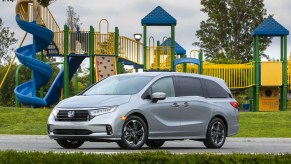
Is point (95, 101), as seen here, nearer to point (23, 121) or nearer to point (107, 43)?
point (23, 121)

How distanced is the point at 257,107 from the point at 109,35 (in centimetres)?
945

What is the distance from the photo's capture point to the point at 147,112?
16.5m

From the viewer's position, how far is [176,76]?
58.5 ft

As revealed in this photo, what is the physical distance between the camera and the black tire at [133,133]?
52.5 ft

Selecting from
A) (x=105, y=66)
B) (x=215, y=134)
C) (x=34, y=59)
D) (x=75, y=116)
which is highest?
(x=34, y=59)

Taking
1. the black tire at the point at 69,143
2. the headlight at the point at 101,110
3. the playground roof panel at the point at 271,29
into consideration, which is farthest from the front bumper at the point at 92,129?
the playground roof panel at the point at 271,29

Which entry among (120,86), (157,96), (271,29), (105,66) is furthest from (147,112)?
(271,29)

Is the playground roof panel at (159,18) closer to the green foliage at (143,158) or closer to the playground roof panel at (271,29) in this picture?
the playground roof panel at (271,29)

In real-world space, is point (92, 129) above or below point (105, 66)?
below

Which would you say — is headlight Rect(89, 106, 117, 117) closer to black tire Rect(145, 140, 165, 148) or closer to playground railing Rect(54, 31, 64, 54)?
black tire Rect(145, 140, 165, 148)

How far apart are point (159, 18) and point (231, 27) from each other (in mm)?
36877

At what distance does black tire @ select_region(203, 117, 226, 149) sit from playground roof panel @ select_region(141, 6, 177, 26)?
21672 millimetres

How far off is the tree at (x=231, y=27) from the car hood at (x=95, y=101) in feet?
191

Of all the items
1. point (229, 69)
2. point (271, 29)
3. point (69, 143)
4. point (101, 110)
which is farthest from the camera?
point (229, 69)
